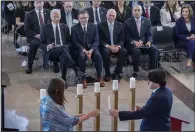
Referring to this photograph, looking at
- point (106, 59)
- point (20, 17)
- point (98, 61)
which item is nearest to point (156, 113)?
point (98, 61)

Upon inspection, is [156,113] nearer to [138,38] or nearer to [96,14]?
[138,38]

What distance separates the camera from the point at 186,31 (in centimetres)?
820

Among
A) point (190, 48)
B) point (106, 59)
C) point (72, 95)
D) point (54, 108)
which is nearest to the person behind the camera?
point (54, 108)

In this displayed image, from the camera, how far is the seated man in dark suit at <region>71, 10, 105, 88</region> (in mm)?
7480

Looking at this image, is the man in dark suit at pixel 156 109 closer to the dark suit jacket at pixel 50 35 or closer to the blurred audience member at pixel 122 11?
the dark suit jacket at pixel 50 35

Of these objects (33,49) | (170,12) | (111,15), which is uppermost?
(111,15)

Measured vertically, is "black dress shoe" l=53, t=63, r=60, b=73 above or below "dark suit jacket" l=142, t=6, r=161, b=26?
below

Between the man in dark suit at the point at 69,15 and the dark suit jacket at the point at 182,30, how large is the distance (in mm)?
1494

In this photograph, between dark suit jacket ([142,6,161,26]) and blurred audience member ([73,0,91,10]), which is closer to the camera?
blurred audience member ([73,0,91,10])

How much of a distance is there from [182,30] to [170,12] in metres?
0.61

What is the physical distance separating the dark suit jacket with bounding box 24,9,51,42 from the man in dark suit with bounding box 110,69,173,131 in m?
3.21

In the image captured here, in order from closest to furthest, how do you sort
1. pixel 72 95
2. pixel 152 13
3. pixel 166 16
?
pixel 72 95 < pixel 152 13 < pixel 166 16

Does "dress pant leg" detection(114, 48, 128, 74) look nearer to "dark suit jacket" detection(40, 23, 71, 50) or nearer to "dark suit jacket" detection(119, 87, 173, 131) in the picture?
"dark suit jacket" detection(40, 23, 71, 50)

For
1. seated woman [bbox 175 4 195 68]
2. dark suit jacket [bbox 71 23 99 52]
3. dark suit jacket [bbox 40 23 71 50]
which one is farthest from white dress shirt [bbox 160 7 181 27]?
dark suit jacket [bbox 40 23 71 50]
